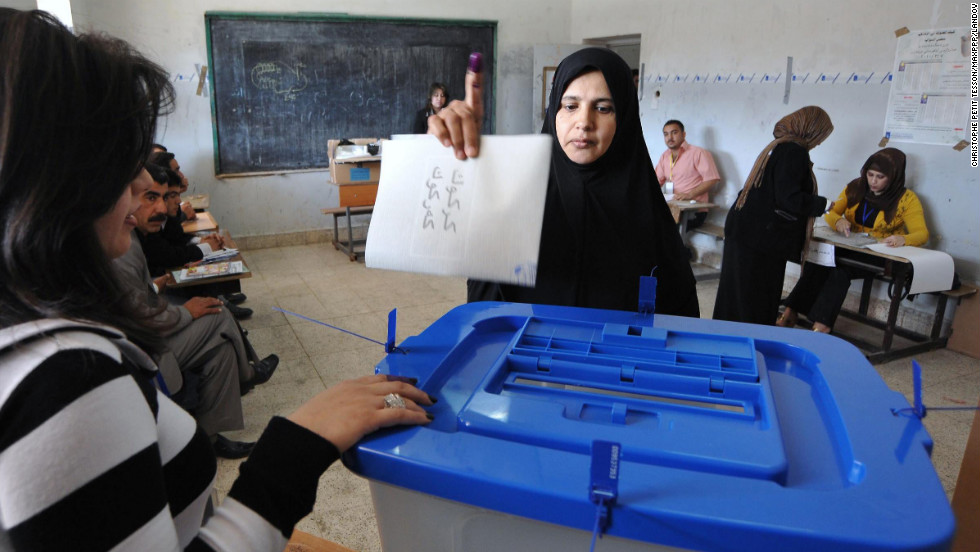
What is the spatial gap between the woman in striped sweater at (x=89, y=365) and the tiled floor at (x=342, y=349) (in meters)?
1.51

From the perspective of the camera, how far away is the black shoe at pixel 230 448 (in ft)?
8.05

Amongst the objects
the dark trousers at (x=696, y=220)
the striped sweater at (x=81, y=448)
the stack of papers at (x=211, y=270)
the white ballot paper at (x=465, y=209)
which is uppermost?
the white ballot paper at (x=465, y=209)

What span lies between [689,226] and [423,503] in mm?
4978

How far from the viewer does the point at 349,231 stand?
5480 mm

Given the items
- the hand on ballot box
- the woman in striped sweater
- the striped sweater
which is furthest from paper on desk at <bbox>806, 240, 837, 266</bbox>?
the striped sweater

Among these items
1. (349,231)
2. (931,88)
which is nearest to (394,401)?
(931,88)

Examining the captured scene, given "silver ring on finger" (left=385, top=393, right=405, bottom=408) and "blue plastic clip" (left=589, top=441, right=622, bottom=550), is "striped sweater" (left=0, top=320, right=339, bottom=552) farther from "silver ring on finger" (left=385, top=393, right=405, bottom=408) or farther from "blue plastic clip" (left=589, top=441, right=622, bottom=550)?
"blue plastic clip" (left=589, top=441, right=622, bottom=550)

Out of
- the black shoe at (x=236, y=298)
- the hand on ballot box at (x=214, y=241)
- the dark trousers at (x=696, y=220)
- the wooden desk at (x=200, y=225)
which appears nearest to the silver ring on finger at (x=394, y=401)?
the hand on ballot box at (x=214, y=241)

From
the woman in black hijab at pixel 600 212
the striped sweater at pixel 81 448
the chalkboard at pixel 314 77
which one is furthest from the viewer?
the chalkboard at pixel 314 77

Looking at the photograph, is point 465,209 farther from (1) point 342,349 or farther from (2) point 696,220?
(2) point 696,220

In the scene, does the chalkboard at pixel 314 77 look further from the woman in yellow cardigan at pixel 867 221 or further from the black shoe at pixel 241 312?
the woman in yellow cardigan at pixel 867 221

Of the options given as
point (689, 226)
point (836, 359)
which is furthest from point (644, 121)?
point (836, 359)

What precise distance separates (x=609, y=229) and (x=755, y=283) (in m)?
2.48

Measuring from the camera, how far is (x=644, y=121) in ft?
19.8
